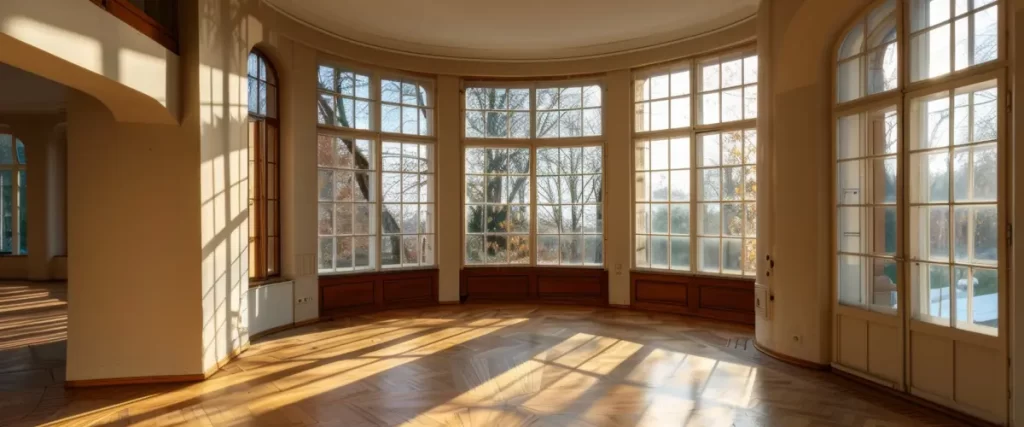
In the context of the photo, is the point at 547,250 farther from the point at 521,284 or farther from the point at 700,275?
the point at 700,275

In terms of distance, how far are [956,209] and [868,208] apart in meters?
0.73

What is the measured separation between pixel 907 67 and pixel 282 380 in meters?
5.17

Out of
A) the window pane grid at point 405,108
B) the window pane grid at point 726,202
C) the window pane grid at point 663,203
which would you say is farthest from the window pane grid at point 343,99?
the window pane grid at point 726,202

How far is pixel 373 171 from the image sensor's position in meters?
7.76

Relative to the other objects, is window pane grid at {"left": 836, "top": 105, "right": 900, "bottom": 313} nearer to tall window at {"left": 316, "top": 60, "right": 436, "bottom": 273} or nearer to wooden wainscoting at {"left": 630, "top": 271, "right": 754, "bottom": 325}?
wooden wainscoting at {"left": 630, "top": 271, "right": 754, "bottom": 325}

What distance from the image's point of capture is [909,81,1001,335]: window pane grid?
361 centimetres

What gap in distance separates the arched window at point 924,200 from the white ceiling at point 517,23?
2.33 m

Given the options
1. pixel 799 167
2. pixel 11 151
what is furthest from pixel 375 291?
pixel 11 151

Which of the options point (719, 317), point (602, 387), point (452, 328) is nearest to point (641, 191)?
point (719, 317)

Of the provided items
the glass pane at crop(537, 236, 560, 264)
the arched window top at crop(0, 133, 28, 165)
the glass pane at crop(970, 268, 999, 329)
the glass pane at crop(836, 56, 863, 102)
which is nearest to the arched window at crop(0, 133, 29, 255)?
the arched window top at crop(0, 133, 28, 165)

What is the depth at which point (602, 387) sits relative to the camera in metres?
4.54

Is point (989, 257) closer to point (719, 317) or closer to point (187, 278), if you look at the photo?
point (719, 317)

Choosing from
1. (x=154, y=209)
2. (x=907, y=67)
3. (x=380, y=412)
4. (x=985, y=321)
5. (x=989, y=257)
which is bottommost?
(x=380, y=412)

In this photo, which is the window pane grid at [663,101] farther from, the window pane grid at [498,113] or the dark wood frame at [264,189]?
the dark wood frame at [264,189]
